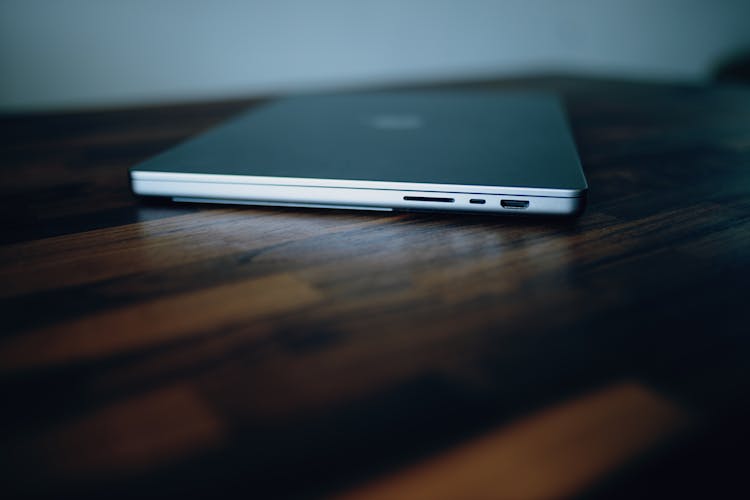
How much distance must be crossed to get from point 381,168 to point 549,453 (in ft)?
0.98

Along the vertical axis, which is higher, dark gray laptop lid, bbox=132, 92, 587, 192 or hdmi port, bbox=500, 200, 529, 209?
dark gray laptop lid, bbox=132, 92, 587, 192

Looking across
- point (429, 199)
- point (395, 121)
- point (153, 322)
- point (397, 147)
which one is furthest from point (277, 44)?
point (153, 322)

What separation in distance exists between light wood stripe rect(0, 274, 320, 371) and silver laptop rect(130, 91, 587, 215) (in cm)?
12

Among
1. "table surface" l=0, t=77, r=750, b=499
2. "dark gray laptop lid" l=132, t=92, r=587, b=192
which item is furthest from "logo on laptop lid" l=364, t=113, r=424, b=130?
"table surface" l=0, t=77, r=750, b=499

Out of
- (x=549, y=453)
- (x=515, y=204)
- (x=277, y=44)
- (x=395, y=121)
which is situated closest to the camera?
(x=549, y=453)

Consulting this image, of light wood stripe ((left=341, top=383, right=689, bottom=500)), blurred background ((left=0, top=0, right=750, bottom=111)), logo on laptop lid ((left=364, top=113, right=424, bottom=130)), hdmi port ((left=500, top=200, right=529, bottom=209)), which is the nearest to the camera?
light wood stripe ((left=341, top=383, right=689, bottom=500))

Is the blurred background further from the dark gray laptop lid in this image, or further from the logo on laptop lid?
the logo on laptop lid

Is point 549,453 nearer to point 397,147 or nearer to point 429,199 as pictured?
point 429,199

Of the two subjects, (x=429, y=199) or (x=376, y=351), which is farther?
(x=429, y=199)

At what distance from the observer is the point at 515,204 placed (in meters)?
0.44

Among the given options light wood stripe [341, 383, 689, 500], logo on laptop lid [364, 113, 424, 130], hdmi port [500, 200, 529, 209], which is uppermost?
logo on laptop lid [364, 113, 424, 130]

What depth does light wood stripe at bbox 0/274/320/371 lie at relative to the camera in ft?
0.99

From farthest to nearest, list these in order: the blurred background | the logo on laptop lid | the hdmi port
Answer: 1. the blurred background
2. the logo on laptop lid
3. the hdmi port

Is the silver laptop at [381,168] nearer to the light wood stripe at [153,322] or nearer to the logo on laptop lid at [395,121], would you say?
the logo on laptop lid at [395,121]
